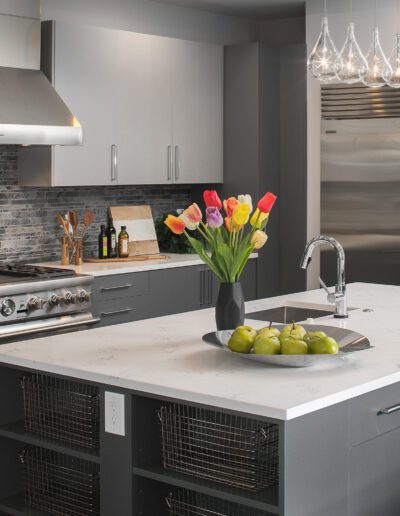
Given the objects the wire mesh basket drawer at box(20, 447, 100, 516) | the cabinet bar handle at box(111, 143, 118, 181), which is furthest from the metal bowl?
the cabinet bar handle at box(111, 143, 118, 181)

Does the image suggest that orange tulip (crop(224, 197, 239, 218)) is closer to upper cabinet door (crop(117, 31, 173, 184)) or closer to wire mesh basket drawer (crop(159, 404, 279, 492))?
wire mesh basket drawer (crop(159, 404, 279, 492))

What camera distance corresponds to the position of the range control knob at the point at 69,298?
5422 mm

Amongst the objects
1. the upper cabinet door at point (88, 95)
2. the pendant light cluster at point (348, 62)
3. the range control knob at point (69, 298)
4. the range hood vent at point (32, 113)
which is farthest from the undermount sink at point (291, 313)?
the upper cabinet door at point (88, 95)

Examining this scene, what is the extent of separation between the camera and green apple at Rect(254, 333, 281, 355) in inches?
119

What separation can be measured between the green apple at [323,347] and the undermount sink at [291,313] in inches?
53.7

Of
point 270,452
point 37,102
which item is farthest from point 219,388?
point 37,102

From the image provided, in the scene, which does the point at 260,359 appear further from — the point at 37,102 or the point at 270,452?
the point at 37,102

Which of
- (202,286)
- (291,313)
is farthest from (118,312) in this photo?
(291,313)

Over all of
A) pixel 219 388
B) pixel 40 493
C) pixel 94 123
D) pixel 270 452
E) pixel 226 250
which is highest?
pixel 94 123

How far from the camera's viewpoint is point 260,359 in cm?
301

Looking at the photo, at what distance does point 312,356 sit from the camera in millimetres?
2949

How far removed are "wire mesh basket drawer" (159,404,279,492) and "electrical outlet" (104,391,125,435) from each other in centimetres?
13

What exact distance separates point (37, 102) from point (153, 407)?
2.98 metres

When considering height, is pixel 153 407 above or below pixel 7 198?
below
